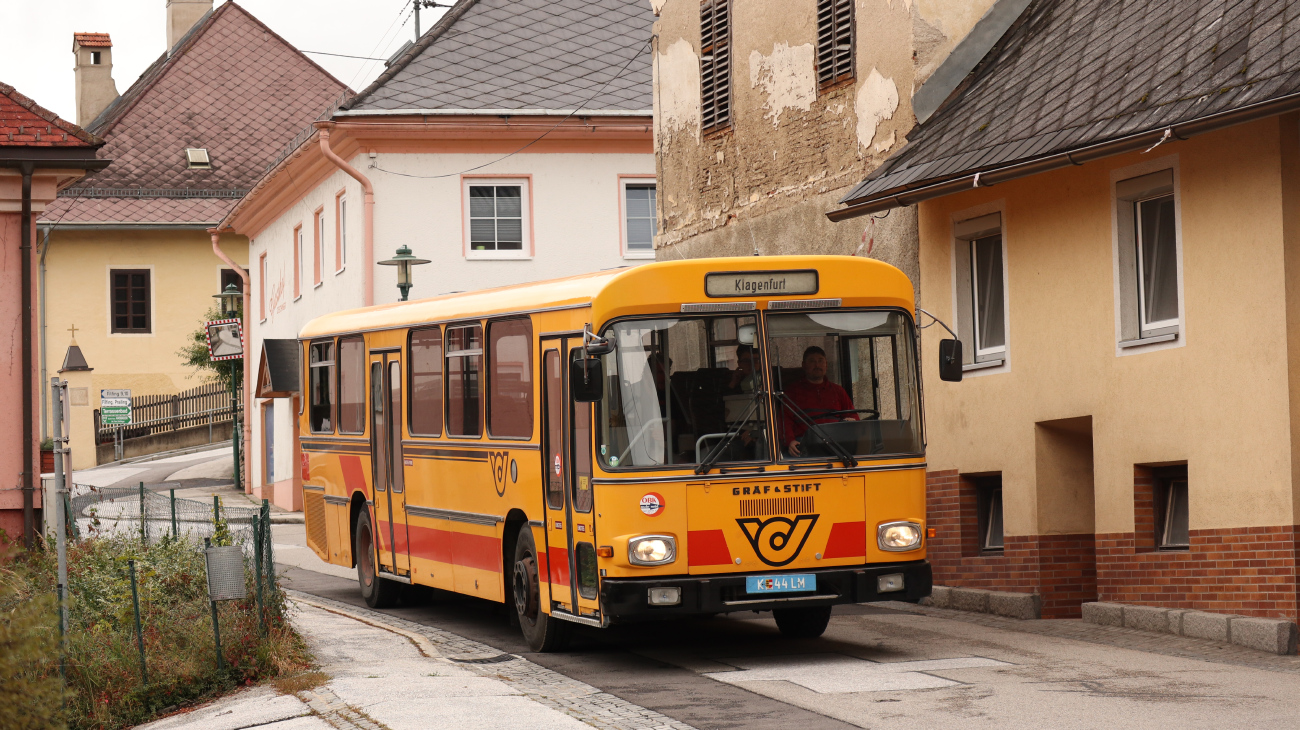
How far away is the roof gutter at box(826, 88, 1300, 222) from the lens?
11.6 m

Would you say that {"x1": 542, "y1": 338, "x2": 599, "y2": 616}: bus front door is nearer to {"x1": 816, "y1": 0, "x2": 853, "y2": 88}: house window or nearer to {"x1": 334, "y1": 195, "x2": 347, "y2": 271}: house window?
{"x1": 816, "y1": 0, "x2": 853, "y2": 88}: house window

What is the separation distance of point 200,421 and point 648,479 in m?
41.5

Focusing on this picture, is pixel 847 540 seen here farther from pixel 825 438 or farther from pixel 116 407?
pixel 116 407

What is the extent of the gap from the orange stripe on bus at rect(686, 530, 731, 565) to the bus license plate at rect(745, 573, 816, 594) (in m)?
0.23

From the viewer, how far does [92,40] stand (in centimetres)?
6041

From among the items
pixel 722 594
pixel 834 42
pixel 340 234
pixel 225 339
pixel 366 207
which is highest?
pixel 834 42

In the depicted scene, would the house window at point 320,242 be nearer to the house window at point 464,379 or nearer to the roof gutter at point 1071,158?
the roof gutter at point 1071,158

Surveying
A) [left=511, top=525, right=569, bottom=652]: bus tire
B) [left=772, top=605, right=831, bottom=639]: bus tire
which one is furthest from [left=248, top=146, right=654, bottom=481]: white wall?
[left=772, top=605, right=831, bottom=639]: bus tire

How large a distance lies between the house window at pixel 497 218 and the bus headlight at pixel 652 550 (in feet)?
63.5

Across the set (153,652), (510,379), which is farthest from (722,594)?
(153,652)

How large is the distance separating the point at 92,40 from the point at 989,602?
52.0 meters

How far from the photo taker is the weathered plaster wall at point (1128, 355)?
12.4 m

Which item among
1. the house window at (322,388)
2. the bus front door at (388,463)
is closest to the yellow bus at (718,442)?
the bus front door at (388,463)

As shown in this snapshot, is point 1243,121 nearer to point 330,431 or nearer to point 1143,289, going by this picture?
point 1143,289
